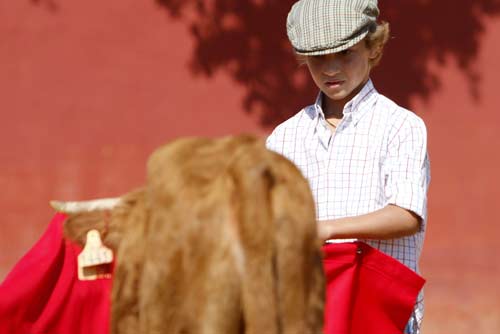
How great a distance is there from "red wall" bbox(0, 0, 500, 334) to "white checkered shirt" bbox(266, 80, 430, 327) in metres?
4.06

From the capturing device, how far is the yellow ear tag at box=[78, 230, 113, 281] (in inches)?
121

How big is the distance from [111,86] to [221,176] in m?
5.22

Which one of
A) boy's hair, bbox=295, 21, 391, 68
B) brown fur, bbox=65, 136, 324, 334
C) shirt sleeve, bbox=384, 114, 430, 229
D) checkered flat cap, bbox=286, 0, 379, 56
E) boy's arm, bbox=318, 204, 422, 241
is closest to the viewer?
brown fur, bbox=65, 136, 324, 334

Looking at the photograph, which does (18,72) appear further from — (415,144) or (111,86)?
(415,144)

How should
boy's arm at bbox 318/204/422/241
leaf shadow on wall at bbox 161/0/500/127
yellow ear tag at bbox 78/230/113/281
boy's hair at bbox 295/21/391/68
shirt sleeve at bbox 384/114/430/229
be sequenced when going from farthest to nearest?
1. leaf shadow on wall at bbox 161/0/500/127
2. boy's hair at bbox 295/21/391/68
3. shirt sleeve at bbox 384/114/430/229
4. boy's arm at bbox 318/204/422/241
5. yellow ear tag at bbox 78/230/113/281

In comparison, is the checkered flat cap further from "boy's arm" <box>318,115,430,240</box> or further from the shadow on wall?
the shadow on wall

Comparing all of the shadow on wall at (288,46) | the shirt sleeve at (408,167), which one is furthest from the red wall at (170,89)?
the shirt sleeve at (408,167)

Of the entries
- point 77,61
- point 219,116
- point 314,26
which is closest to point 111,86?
point 77,61

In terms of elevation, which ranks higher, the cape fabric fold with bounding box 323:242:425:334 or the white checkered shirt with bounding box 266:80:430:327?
the white checkered shirt with bounding box 266:80:430:327

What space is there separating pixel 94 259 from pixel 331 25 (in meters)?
1.15

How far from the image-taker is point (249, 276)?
2.58 meters

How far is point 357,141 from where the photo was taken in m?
3.66

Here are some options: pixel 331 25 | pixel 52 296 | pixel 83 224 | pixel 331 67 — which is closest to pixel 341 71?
pixel 331 67

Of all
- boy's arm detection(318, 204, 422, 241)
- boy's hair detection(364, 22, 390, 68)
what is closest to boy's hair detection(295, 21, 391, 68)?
boy's hair detection(364, 22, 390, 68)
